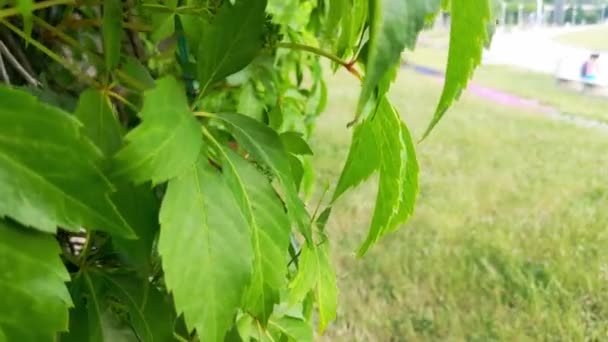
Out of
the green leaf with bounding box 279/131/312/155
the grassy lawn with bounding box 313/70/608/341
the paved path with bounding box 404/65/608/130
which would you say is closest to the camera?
the green leaf with bounding box 279/131/312/155

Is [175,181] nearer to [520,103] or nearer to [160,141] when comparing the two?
[160,141]

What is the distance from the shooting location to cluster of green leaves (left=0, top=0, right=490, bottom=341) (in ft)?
0.51

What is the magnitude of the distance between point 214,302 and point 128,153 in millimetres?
44

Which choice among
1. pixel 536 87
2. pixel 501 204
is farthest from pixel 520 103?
pixel 501 204

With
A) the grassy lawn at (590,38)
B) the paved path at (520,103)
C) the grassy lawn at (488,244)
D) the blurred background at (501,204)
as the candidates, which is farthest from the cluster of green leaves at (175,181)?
the grassy lawn at (590,38)

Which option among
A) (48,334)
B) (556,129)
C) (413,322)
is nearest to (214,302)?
(48,334)

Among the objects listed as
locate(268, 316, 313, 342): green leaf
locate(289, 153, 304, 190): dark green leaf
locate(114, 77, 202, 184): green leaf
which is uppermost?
locate(114, 77, 202, 184): green leaf

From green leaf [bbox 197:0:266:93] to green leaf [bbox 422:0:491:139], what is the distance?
6cm

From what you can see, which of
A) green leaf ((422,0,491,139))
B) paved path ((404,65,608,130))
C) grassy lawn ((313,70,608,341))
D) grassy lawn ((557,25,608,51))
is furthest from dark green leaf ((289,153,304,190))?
grassy lawn ((557,25,608,51))

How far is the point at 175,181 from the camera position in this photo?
0.18 meters

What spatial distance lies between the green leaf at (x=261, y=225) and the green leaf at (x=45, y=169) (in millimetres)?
48

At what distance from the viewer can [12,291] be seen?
0.16m

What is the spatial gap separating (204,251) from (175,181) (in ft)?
0.06

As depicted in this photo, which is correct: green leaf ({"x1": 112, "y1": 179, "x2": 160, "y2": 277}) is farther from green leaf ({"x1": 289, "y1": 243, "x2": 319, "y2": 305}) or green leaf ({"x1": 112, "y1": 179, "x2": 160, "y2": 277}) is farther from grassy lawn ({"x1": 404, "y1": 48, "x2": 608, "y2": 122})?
grassy lawn ({"x1": 404, "y1": 48, "x2": 608, "y2": 122})
